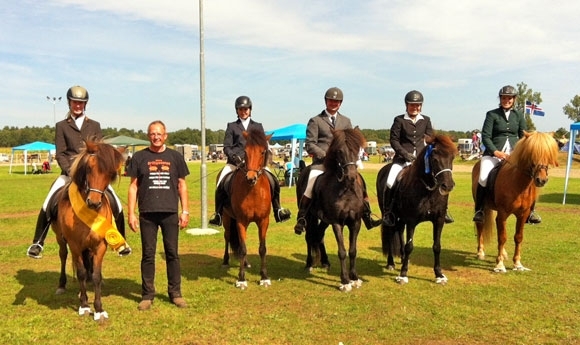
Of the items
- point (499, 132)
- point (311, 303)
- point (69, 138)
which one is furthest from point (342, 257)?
point (69, 138)

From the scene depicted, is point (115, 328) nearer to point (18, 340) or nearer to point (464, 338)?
point (18, 340)

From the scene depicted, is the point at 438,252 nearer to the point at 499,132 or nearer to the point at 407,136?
the point at 407,136

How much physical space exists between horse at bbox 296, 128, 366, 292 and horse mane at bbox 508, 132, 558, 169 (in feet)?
9.20

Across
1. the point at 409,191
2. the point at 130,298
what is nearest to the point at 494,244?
the point at 409,191

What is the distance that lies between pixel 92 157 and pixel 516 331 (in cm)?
558

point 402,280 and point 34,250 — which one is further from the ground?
point 34,250

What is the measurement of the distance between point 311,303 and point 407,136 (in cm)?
350

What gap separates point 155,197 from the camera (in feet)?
20.0

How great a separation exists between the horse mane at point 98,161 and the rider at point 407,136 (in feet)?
15.0

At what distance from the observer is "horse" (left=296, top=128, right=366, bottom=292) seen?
6.63 meters

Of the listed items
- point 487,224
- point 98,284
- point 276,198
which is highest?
point 276,198

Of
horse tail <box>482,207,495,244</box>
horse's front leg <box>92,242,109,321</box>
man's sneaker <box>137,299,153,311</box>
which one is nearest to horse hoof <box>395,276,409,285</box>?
horse tail <box>482,207,495,244</box>

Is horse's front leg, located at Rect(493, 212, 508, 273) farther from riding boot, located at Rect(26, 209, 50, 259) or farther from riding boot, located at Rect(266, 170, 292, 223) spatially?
riding boot, located at Rect(26, 209, 50, 259)

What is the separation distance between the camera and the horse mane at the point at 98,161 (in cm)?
547
